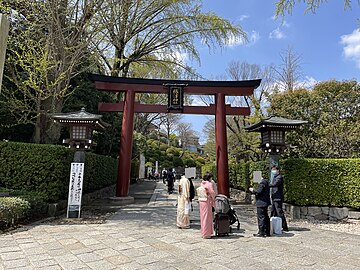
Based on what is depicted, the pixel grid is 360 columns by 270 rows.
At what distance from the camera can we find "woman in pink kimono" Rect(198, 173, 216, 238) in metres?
6.11

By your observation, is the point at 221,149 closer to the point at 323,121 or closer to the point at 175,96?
the point at 175,96

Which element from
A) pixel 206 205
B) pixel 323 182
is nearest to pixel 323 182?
pixel 323 182

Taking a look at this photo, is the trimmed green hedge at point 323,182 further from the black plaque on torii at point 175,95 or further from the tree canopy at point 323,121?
the black plaque on torii at point 175,95

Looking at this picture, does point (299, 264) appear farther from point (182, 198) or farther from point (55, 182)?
point (55, 182)

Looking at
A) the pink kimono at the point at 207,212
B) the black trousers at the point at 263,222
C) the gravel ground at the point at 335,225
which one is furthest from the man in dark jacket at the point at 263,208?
the gravel ground at the point at 335,225

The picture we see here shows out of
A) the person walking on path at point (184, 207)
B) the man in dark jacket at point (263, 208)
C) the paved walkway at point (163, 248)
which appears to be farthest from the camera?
the person walking on path at point (184, 207)

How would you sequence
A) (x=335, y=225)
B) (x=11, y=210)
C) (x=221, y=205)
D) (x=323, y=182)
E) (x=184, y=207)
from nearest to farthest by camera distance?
(x=221, y=205), (x=11, y=210), (x=184, y=207), (x=335, y=225), (x=323, y=182)

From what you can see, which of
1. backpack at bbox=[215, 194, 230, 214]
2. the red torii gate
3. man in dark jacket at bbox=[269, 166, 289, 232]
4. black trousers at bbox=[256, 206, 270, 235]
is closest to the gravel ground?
man in dark jacket at bbox=[269, 166, 289, 232]

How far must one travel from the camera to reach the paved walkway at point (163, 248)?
4289 millimetres

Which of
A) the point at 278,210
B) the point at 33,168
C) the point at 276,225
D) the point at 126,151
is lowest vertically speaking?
the point at 276,225

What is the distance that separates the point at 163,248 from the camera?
17.0ft

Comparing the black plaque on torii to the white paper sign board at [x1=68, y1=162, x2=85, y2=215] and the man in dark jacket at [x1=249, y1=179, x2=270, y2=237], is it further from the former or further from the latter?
the man in dark jacket at [x1=249, y1=179, x2=270, y2=237]

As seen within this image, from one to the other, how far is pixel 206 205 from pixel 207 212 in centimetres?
17

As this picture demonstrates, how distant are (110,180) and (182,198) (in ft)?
40.4
